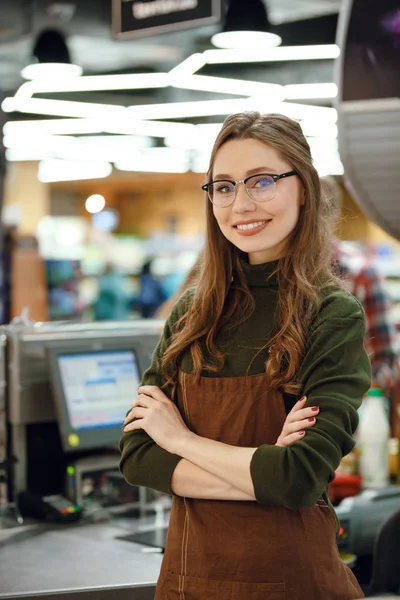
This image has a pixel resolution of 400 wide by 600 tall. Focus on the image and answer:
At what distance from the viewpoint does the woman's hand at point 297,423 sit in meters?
1.55

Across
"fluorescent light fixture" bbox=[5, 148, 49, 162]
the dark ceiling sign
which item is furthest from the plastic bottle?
"fluorescent light fixture" bbox=[5, 148, 49, 162]

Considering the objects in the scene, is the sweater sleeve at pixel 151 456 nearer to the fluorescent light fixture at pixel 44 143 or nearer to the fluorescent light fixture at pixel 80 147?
the fluorescent light fixture at pixel 44 143

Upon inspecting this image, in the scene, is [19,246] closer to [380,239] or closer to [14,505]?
[380,239]

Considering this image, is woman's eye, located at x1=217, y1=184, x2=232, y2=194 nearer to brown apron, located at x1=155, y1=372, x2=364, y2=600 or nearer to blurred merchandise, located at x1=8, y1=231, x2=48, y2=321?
brown apron, located at x1=155, y1=372, x2=364, y2=600

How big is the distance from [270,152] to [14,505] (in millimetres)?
1715

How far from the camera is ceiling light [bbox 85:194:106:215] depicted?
15945 mm

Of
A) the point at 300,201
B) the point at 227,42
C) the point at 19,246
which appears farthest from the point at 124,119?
the point at 300,201

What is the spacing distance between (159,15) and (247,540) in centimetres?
293

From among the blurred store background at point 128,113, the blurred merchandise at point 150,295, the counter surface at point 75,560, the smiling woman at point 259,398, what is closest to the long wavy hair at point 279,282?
the smiling woman at point 259,398

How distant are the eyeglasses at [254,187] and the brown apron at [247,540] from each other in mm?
360

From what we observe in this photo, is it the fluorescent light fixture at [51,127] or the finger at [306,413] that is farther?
the fluorescent light fixture at [51,127]

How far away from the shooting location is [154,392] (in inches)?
71.2

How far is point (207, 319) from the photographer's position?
179 centimetres

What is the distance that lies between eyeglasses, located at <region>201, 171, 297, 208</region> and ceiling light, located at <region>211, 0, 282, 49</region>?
393 cm
